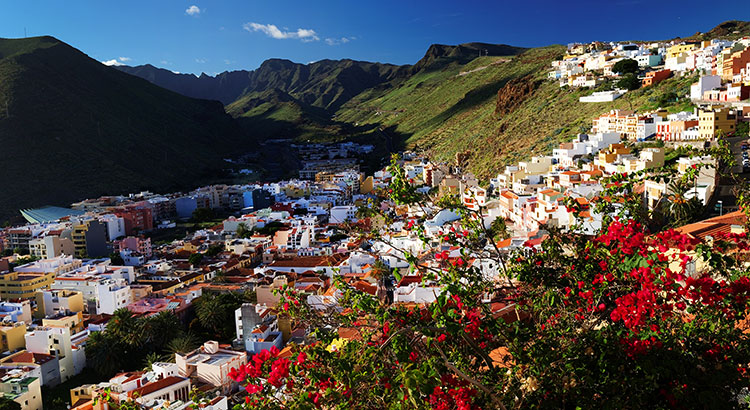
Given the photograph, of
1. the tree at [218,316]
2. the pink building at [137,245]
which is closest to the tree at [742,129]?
the tree at [218,316]

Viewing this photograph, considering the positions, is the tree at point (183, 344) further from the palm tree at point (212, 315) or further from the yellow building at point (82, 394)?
the yellow building at point (82, 394)

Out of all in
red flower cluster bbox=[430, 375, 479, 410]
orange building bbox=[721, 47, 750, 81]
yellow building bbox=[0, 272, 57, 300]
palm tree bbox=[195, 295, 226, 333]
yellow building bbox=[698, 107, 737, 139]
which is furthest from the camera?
orange building bbox=[721, 47, 750, 81]

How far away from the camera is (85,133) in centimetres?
5581

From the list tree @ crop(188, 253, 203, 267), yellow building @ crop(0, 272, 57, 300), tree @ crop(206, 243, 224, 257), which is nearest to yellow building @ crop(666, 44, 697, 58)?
tree @ crop(206, 243, 224, 257)

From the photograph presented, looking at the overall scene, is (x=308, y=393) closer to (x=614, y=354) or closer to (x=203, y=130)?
(x=614, y=354)

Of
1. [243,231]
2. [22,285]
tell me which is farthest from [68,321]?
[243,231]

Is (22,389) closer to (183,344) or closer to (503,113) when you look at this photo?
(183,344)

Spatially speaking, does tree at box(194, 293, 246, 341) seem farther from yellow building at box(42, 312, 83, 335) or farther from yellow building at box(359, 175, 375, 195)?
yellow building at box(359, 175, 375, 195)

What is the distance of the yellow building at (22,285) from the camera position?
19.7 m

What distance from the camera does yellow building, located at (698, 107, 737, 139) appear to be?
825 inches

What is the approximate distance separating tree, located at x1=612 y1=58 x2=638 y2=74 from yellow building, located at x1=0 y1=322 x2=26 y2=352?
1460 inches

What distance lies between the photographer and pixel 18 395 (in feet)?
39.9

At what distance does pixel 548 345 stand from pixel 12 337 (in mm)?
17202

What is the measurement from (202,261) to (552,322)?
74.8 feet
